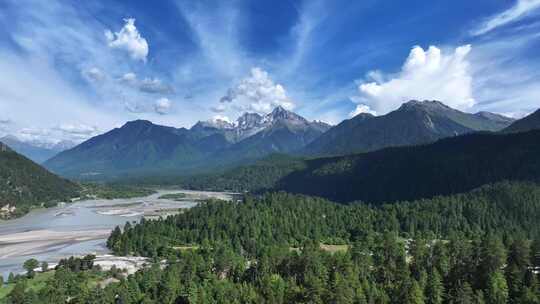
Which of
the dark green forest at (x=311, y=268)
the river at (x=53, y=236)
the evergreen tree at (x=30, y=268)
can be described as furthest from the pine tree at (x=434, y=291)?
the river at (x=53, y=236)

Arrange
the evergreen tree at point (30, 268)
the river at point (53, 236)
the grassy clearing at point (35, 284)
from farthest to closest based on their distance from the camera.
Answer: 1. the river at point (53, 236)
2. the evergreen tree at point (30, 268)
3. the grassy clearing at point (35, 284)

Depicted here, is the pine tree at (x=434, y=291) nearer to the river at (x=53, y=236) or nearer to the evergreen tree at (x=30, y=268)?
the evergreen tree at (x=30, y=268)

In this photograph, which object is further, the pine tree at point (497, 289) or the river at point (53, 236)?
the river at point (53, 236)

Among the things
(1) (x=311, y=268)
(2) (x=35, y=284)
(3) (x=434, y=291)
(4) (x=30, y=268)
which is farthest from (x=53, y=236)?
(3) (x=434, y=291)

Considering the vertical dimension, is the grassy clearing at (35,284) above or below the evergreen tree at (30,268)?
below

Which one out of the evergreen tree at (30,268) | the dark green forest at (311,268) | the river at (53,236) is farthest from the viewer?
the river at (53,236)

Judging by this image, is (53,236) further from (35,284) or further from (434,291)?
(434,291)

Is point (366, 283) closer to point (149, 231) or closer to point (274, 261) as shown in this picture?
point (274, 261)

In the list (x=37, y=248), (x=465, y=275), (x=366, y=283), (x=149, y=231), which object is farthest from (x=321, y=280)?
(x=37, y=248)
